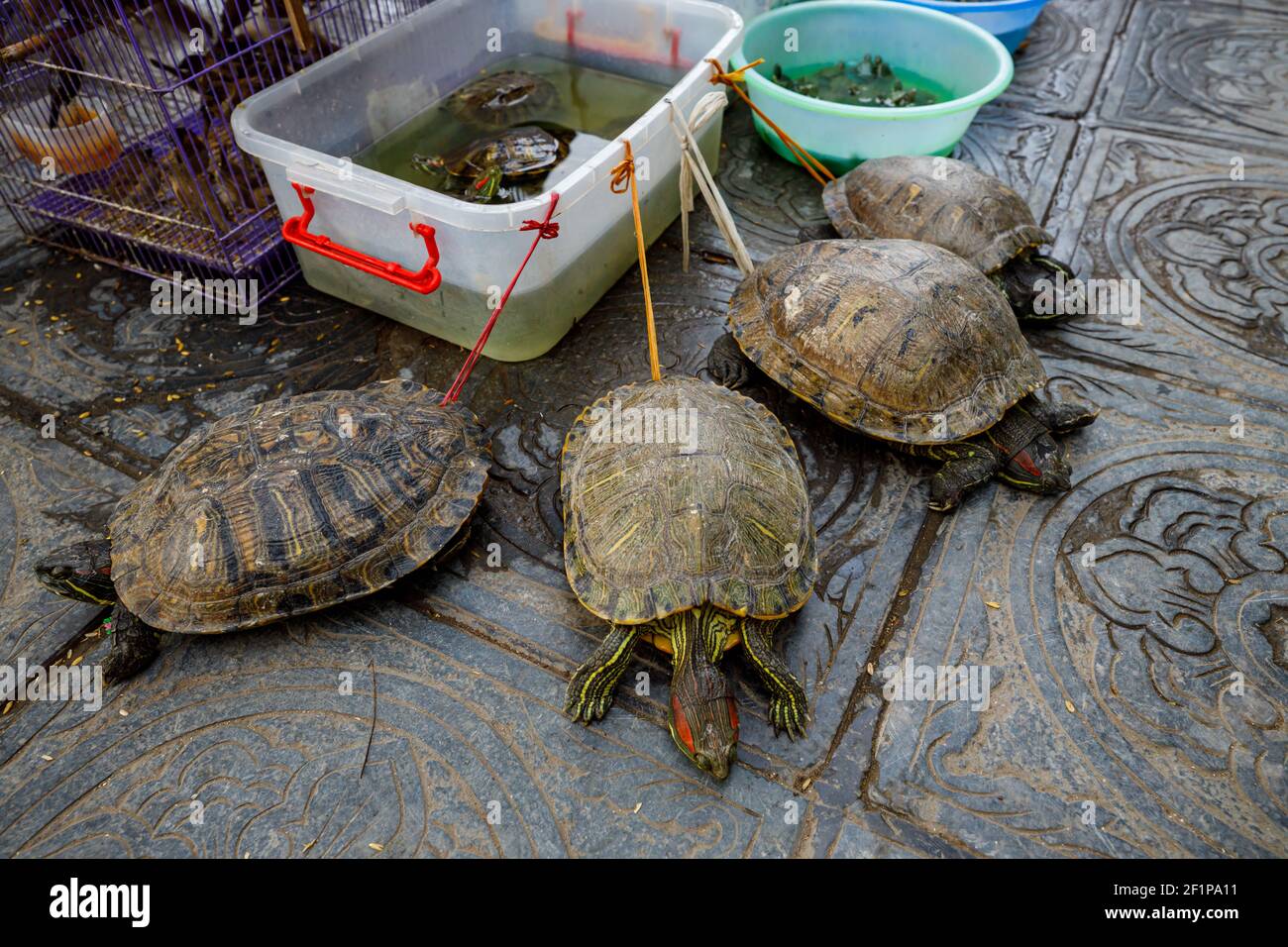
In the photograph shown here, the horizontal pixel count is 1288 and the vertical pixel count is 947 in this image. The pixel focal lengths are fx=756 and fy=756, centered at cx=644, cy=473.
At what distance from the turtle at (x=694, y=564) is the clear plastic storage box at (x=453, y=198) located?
0.95 metres

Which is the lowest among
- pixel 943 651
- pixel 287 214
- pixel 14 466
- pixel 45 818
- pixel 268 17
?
pixel 943 651

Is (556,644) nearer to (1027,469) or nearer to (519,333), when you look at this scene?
(519,333)

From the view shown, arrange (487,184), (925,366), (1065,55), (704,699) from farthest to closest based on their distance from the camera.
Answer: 1. (1065,55)
2. (487,184)
3. (925,366)
4. (704,699)

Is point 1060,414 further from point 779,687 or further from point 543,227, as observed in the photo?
point 543,227

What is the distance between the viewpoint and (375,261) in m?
2.69

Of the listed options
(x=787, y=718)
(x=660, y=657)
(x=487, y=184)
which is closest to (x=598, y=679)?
(x=660, y=657)

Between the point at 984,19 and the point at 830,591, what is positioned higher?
the point at 984,19

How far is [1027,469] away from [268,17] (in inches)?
139

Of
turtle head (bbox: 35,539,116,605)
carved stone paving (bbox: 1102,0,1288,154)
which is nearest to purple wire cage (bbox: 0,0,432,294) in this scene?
turtle head (bbox: 35,539,116,605)

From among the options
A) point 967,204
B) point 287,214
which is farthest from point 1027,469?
point 287,214

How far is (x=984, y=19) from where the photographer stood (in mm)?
4250

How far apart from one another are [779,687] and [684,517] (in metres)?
0.51

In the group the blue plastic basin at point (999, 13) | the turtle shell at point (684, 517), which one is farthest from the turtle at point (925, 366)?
the blue plastic basin at point (999, 13)

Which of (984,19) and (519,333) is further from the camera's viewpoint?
(984,19)
